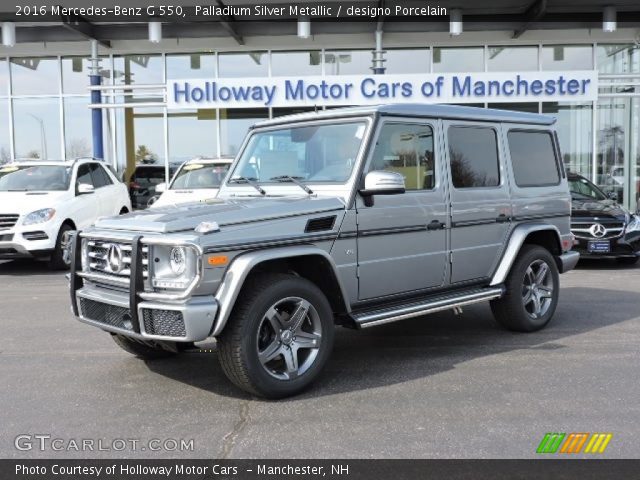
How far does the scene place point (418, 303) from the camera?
5.00 meters

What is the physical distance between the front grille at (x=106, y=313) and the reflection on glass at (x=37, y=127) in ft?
53.4

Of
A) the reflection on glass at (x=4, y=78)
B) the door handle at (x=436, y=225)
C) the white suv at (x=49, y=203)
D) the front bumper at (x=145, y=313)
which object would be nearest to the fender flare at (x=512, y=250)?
the door handle at (x=436, y=225)

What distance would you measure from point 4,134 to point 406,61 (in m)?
12.6

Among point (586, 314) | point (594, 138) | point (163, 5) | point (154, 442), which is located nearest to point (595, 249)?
point (586, 314)

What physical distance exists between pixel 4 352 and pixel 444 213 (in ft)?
13.6

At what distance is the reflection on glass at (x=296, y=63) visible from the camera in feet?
60.7

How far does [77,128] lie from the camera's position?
19.1m

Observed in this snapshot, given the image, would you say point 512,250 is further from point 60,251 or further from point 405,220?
point 60,251

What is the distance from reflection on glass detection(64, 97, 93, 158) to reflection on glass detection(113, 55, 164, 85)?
134 cm

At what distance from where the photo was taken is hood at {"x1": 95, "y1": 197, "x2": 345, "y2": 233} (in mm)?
4039

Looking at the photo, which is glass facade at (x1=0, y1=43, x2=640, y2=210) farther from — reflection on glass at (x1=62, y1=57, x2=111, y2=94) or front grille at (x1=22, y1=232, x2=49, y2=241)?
front grille at (x1=22, y1=232, x2=49, y2=241)

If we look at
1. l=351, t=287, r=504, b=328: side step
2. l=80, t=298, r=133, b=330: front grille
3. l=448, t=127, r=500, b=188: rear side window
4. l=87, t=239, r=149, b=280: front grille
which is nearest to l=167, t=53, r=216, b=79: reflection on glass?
l=448, t=127, r=500, b=188: rear side window

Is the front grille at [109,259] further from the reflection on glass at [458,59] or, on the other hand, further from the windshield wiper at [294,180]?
the reflection on glass at [458,59]

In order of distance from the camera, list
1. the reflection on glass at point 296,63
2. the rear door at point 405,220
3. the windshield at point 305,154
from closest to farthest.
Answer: the rear door at point 405,220, the windshield at point 305,154, the reflection on glass at point 296,63
